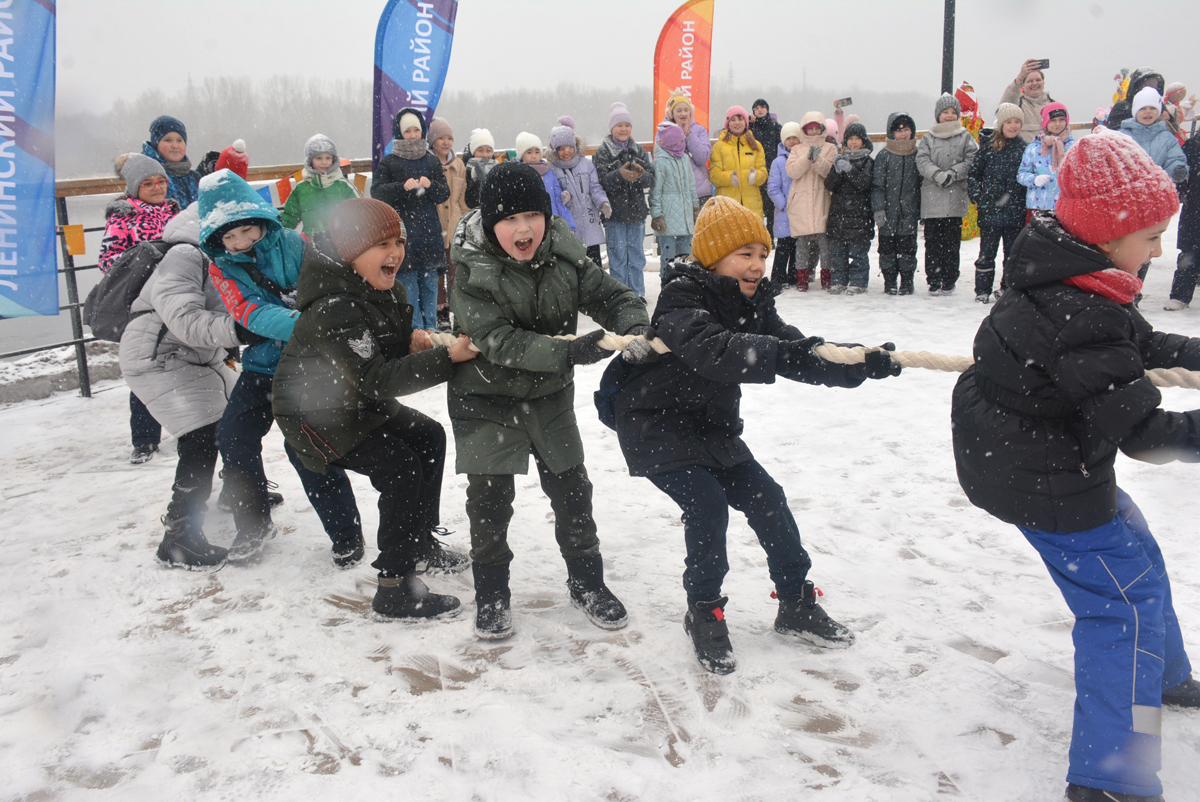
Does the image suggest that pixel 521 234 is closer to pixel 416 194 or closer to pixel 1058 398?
pixel 1058 398

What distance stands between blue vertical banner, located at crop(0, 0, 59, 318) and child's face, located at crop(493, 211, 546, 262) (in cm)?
444

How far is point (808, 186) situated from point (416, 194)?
14.3 feet

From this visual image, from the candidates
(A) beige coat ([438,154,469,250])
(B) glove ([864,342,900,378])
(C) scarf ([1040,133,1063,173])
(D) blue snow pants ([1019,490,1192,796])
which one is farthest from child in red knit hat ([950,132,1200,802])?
(A) beige coat ([438,154,469,250])

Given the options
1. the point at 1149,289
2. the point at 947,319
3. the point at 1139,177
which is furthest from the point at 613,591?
the point at 1149,289

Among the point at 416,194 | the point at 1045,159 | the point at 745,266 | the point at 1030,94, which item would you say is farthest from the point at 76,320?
the point at 1030,94

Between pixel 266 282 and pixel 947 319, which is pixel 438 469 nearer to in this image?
pixel 266 282

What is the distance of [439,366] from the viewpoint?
2.90 m

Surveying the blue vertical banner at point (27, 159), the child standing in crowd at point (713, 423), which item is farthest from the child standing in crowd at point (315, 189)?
the child standing in crowd at point (713, 423)

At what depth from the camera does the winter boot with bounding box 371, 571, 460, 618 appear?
10.5 feet

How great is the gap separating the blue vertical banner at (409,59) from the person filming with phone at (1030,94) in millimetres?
5667

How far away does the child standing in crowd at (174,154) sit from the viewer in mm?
6047

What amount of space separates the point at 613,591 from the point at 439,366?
1.18 m

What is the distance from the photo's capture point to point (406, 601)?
322 centimetres

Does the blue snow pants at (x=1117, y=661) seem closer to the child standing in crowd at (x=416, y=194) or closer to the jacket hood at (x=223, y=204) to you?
the jacket hood at (x=223, y=204)
